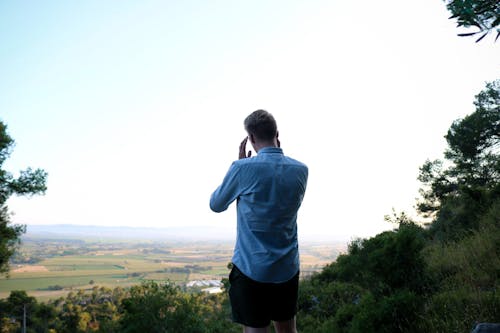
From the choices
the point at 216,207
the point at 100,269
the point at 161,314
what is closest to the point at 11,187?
the point at 161,314

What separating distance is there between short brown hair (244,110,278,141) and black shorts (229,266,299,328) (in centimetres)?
70

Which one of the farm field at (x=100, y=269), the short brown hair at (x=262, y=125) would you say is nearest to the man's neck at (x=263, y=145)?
the short brown hair at (x=262, y=125)

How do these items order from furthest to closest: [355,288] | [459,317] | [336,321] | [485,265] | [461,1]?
[355,288] → [336,321] → [485,265] → [459,317] → [461,1]

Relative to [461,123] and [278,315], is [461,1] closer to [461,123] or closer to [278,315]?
[278,315]

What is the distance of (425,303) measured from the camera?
162 inches

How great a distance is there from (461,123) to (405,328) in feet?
42.3

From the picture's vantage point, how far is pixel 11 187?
1439cm

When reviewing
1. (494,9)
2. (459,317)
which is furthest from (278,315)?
(494,9)

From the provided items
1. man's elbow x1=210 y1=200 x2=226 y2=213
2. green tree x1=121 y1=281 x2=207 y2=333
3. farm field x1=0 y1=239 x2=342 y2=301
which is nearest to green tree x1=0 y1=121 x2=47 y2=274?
green tree x1=121 y1=281 x2=207 y2=333

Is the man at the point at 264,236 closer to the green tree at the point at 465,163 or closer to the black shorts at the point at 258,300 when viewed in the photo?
the black shorts at the point at 258,300

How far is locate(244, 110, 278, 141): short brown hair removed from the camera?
6.04 ft

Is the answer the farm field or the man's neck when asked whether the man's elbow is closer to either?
the man's neck

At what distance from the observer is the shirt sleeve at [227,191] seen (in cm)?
173

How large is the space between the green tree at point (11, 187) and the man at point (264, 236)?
50.0 feet
